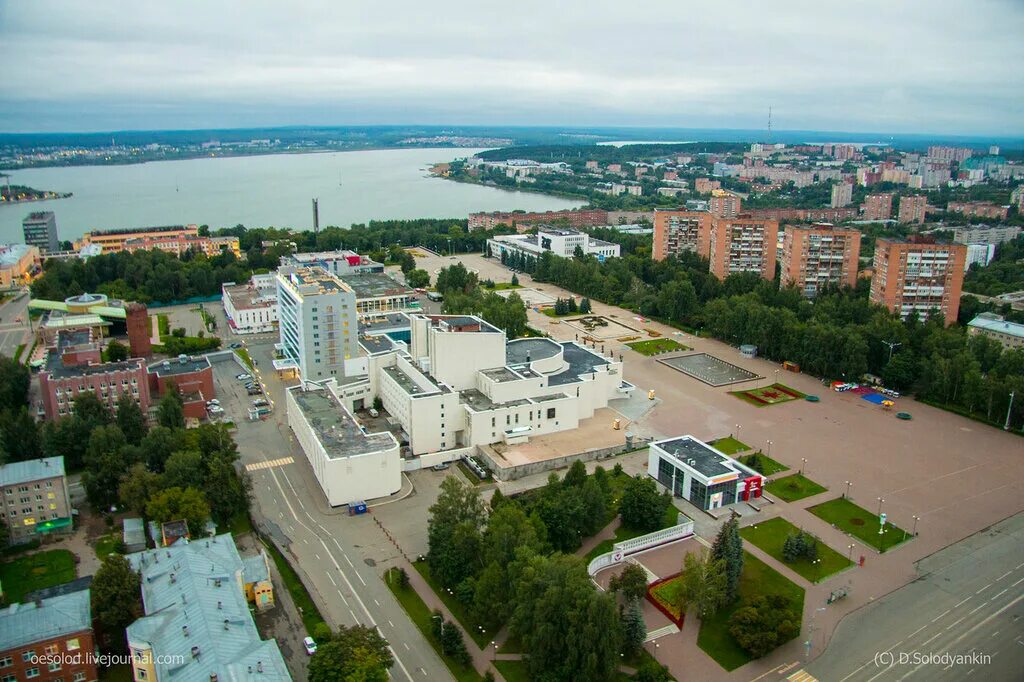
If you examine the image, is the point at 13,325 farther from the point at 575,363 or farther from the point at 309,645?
the point at 309,645

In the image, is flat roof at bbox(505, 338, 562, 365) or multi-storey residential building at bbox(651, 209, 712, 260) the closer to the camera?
flat roof at bbox(505, 338, 562, 365)

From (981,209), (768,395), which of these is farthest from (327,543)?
(981,209)

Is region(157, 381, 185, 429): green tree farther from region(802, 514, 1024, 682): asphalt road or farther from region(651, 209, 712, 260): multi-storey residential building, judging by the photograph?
region(651, 209, 712, 260): multi-storey residential building

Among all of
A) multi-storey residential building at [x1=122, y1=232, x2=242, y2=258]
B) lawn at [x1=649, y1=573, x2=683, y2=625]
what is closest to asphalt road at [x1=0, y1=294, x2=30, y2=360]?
multi-storey residential building at [x1=122, y1=232, x2=242, y2=258]

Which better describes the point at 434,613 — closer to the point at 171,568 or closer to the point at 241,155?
the point at 171,568

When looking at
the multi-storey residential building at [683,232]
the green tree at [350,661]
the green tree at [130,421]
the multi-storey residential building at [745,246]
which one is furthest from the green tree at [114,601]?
the multi-storey residential building at [683,232]

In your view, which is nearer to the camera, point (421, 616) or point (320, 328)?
point (421, 616)

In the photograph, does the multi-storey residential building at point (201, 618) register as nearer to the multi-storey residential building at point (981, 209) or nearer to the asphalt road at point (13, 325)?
the asphalt road at point (13, 325)
